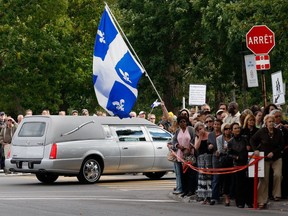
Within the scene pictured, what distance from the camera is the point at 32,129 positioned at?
26500mm

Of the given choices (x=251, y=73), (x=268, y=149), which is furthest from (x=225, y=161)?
(x=251, y=73)

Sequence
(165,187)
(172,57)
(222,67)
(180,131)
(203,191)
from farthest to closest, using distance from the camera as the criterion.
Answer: (172,57)
(222,67)
(165,187)
(180,131)
(203,191)

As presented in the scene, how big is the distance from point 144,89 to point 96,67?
95.8ft

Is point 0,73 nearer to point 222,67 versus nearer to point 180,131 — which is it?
point 222,67

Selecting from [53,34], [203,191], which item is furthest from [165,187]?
[53,34]

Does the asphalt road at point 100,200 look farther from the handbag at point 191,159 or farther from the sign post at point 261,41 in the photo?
the sign post at point 261,41

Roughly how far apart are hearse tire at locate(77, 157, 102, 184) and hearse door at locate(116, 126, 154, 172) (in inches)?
28.0

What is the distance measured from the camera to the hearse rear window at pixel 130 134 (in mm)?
27109

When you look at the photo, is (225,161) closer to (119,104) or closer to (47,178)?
(119,104)

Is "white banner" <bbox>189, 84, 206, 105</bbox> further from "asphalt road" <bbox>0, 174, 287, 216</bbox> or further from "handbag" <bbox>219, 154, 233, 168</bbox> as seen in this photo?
"handbag" <bbox>219, 154, 233, 168</bbox>

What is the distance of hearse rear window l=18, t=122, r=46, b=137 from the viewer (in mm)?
26234

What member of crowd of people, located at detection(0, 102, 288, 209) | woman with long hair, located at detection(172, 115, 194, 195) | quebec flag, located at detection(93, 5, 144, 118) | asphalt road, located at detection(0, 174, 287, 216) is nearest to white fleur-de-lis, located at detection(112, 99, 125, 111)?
quebec flag, located at detection(93, 5, 144, 118)

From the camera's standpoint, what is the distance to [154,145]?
2756 cm

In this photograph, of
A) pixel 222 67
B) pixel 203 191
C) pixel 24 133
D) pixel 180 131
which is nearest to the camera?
pixel 203 191
